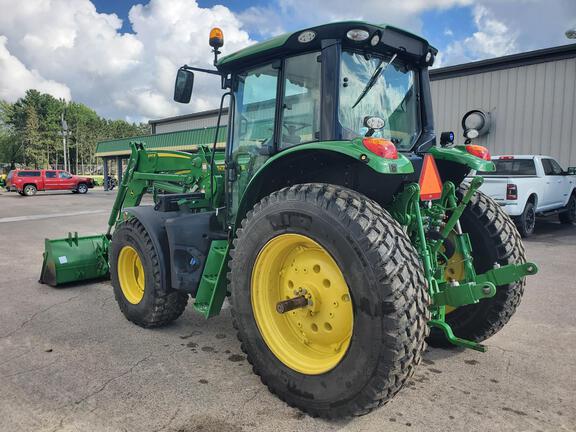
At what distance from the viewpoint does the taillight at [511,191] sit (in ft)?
31.8

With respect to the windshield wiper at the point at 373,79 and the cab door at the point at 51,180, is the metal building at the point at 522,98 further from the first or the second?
the cab door at the point at 51,180

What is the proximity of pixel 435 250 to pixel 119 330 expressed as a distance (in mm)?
2981

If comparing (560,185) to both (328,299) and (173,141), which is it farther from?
(173,141)

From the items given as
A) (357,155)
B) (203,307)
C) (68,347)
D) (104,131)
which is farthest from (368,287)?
(104,131)

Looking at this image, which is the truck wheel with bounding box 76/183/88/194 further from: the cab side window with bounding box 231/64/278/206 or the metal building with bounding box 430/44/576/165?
the cab side window with bounding box 231/64/278/206

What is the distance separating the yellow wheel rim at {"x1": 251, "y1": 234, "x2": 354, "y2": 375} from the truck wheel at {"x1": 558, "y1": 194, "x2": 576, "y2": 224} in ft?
40.3

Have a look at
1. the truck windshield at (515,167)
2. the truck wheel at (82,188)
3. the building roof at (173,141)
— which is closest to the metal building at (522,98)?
the truck windshield at (515,167)

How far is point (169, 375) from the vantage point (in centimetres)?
326

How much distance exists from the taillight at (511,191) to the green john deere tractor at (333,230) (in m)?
6.88

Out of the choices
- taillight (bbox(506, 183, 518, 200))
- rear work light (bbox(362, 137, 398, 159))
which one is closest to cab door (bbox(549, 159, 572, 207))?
taillight (bbox(506, 183, 518, 200))

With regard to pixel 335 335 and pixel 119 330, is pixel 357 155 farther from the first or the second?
pixel 119 330

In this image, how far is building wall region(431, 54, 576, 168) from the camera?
13.8m

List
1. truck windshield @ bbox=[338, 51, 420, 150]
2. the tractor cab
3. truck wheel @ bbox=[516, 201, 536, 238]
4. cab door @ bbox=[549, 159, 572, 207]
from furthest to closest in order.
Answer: cab door @ bbox=[549, 159, 572, 207], truck wheel @ bbox=[516, 201, 536, 238], truck windshield @ bbox=[338, 51, 420, 150], the tractor cab

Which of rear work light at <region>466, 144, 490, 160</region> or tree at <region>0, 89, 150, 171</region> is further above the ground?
tree at <region>0, 89, 150, 171</region>
